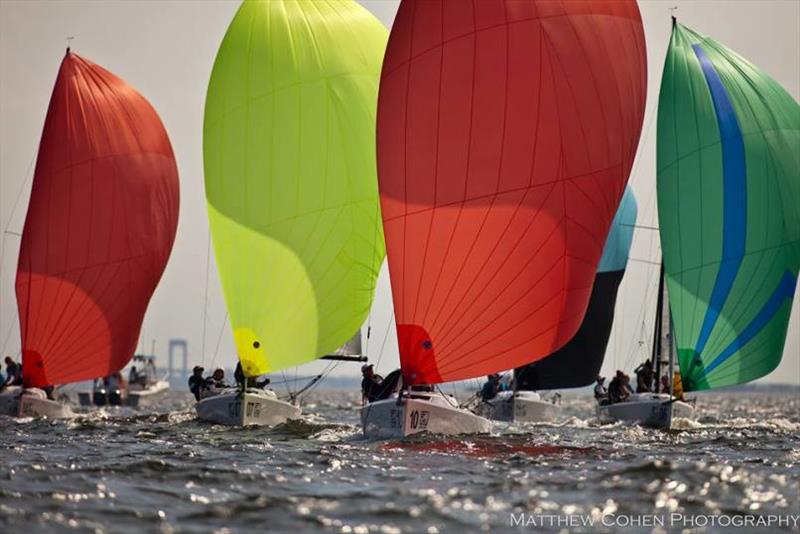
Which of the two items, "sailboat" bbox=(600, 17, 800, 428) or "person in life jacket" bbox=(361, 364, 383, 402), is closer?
"person in life jacket" bbox=(361, 364, 383, 402)

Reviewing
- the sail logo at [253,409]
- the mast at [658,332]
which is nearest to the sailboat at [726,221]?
the mast at [658,332]

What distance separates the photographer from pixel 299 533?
38.5 feet

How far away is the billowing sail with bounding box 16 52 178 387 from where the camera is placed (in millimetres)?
30672

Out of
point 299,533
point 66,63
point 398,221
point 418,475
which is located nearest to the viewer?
point 299,533

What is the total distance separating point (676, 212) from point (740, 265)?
183cm

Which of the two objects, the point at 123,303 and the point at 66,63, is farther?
the point at 66,63

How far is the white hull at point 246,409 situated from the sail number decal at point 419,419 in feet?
18.4

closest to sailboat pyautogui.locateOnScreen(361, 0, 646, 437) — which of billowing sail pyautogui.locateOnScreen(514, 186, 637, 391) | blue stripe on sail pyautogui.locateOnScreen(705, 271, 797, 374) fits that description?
blue stripe on sail pyautogui.locateOnScreen(705, 271, 797, 374)

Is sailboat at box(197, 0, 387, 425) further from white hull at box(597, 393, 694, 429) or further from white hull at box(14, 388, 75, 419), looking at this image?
white hull at box(597, 393, 694, 429)

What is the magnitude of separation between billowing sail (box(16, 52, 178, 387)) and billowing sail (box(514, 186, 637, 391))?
1341 centimetres

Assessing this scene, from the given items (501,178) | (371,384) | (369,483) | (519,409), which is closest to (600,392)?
(519,409)

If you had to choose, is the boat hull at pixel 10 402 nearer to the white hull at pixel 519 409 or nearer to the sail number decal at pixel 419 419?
the sail number decal at pixel 419 419

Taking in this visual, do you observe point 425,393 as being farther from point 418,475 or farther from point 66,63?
point 66,63

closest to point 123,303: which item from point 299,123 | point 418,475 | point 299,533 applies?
point 299,123
